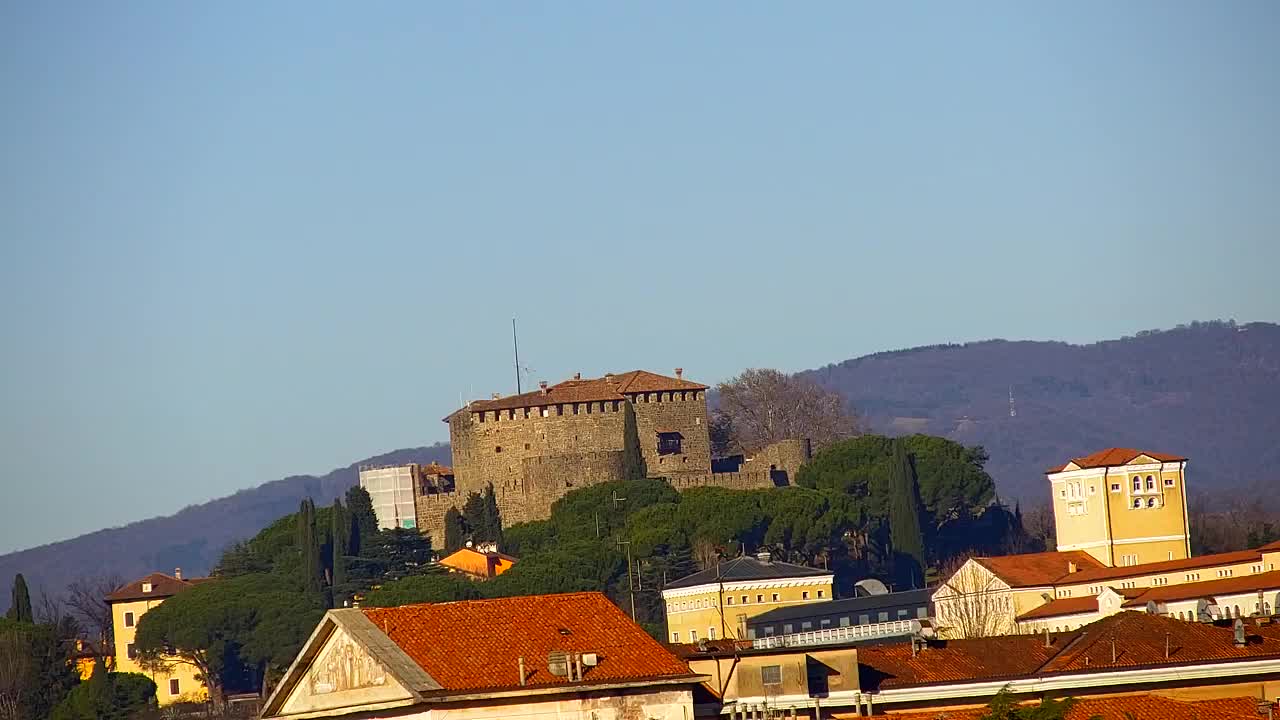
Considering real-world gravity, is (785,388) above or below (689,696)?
above

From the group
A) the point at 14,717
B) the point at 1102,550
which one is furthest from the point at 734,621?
the point at 14,717

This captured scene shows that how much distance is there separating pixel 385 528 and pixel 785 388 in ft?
77.8

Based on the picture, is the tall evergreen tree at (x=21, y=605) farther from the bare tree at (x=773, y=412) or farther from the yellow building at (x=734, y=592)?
the bare tree at (x=773, y=412)

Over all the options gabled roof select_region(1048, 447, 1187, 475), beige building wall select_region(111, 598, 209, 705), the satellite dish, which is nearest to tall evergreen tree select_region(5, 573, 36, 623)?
beige building wall select_region(111, 598, 209, 705)

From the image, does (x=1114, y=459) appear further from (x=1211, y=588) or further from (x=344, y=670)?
(x=344, y=670)

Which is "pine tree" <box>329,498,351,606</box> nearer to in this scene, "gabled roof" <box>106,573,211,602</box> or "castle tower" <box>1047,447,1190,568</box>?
"gabled roof" <box>106,573,211,602</box>

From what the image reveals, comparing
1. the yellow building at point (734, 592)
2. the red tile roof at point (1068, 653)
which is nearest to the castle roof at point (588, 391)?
the yellow building at point (734, 592)

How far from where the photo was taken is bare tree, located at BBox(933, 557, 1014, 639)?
7306 centimetres

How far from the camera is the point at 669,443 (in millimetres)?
102938

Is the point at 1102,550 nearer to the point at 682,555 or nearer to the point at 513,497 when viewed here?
the point at 682,555

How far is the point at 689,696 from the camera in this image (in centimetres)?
3312

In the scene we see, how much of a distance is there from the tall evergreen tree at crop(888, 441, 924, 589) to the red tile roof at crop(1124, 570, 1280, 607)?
21355mm

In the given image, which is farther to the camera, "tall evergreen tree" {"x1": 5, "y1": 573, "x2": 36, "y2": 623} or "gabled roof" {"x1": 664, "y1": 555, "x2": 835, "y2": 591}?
"tall evergreen tree" {"x1": 5, "y1": 573, "x2": 36, "y2": 623}

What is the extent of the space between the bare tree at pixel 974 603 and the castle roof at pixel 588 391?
24.2 metres
